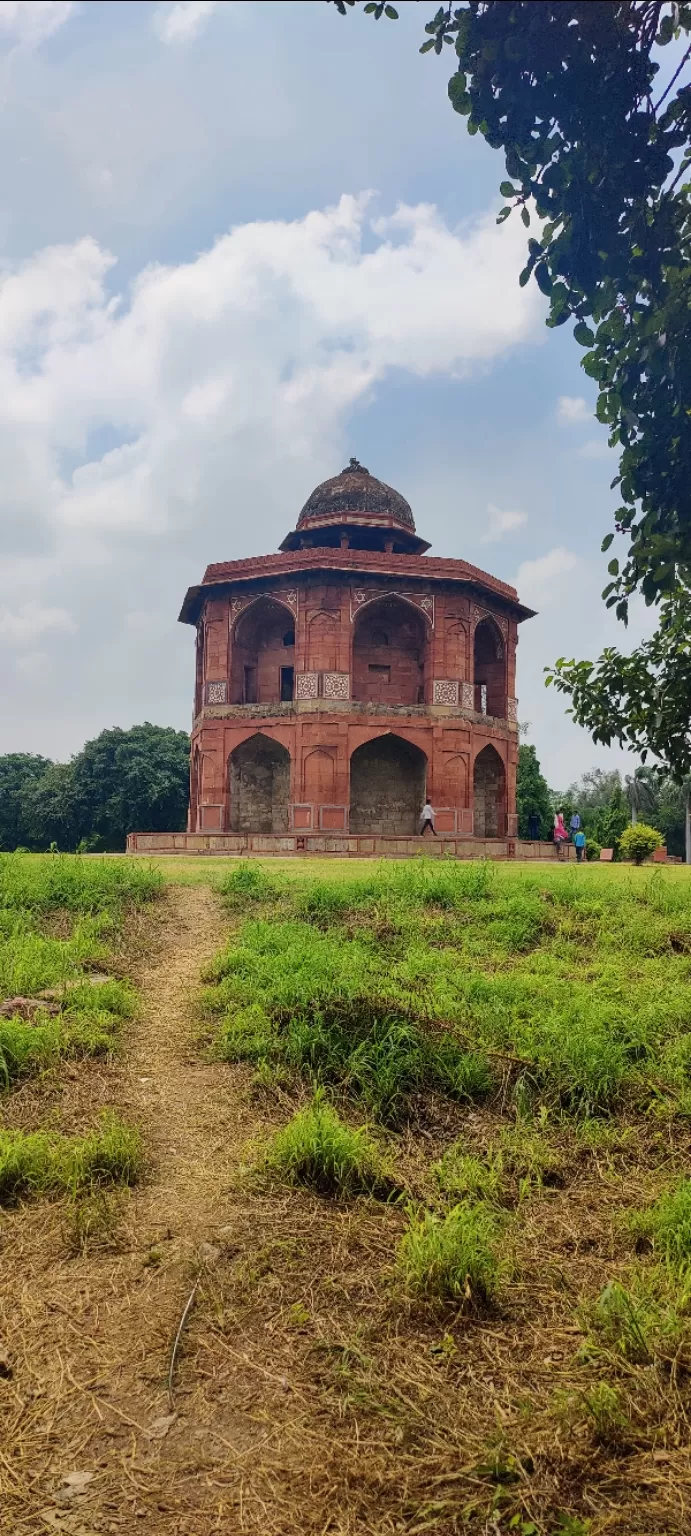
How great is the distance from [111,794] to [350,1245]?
105 ft

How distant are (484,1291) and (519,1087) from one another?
1568mm

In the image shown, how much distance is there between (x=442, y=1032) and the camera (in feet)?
16.3

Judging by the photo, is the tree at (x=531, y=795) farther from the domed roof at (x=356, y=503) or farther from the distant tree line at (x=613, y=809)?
the domed roof at (x=356, y=503)

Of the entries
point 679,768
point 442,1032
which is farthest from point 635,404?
point 442,1032

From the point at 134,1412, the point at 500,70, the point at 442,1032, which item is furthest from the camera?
the point at 442,1032

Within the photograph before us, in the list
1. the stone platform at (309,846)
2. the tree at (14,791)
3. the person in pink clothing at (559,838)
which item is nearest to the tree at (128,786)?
the tree at (14,791)

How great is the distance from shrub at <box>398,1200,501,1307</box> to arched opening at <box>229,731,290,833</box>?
20334 millimetres

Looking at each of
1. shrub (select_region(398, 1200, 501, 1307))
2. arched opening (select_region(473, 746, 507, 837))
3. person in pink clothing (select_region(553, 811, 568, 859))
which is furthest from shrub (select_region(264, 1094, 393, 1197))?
arched opening (select_region(473, 746, 507, 837))

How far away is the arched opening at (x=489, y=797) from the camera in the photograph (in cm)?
2442

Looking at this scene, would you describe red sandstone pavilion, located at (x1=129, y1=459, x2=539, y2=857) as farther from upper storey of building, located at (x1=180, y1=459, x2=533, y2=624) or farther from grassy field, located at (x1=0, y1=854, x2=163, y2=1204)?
grassy field, located at (x1=0, y1=854, x2=163, y2=1204)

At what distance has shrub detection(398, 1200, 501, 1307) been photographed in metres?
2.88

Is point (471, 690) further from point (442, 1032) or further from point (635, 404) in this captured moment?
point (635, 404)

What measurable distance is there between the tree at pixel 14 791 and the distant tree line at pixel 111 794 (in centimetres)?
52

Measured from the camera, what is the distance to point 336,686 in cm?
2188
